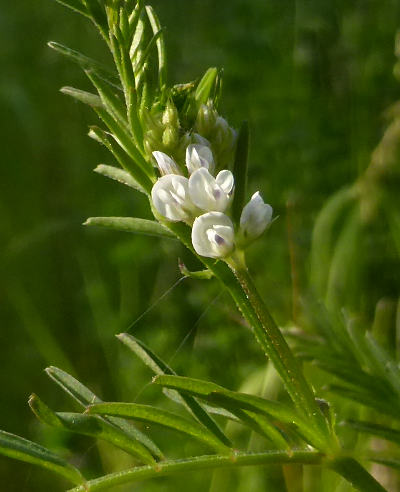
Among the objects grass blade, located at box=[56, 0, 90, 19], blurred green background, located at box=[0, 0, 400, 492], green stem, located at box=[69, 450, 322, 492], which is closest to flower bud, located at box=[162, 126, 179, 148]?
grass blade, located at box=[56, 0, 90, 19]

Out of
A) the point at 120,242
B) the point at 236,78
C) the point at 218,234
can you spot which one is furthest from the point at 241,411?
the point at 236,78

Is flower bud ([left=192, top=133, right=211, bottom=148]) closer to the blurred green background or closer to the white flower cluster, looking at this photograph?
the white flower cluster

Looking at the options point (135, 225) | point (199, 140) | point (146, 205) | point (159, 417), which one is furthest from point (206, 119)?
point (146, 205)

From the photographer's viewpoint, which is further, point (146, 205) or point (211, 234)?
point (146, 205)

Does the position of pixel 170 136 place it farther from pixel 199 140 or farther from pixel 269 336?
pixel 269 336

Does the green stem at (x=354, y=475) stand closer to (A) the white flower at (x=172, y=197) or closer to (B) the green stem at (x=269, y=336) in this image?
(B) the green stem at (x=269, y=336)

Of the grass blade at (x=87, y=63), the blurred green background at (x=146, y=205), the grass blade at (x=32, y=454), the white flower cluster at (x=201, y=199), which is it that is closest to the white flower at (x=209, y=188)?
the white flower cluster at (x=201, y=199)
